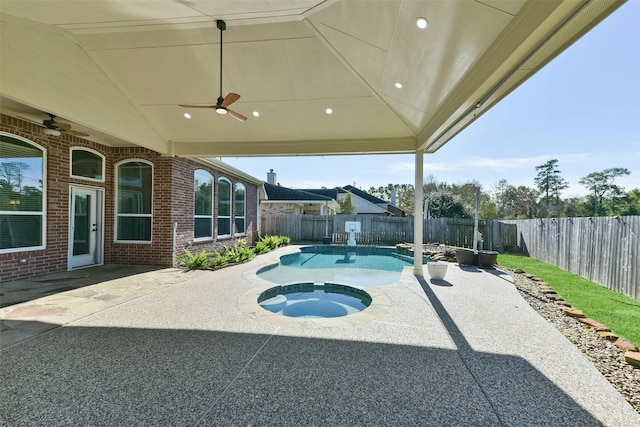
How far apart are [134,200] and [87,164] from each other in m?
1.34

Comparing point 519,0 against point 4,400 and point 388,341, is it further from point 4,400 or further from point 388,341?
point 4,400

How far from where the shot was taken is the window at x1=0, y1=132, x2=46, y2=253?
543cm

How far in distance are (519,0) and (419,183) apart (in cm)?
473

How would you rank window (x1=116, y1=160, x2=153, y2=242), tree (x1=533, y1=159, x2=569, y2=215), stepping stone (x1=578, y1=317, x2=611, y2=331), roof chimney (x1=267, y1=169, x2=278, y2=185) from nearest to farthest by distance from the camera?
stepping stone (x1=578, y1=317, x2=611, y2=331)
window (x1=116, y1=160, x2=153, y2=242)
roof chimney (x1=267, y1=169, x2=278, y2=185)
tree (x1=533, y1=159, x2=569, y2=215)

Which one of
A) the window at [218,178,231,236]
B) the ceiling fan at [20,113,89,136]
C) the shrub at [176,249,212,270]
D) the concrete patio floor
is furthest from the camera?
the window at [218,178,231,236]

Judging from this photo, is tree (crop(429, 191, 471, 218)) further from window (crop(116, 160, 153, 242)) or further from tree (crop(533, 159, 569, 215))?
tree (crop(533, 159, 569, 215))

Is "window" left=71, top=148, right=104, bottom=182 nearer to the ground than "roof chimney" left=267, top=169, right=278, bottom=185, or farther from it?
nearer to the ground

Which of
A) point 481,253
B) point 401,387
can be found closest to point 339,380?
point 401,387

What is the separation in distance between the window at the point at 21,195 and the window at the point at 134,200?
1.95 meters

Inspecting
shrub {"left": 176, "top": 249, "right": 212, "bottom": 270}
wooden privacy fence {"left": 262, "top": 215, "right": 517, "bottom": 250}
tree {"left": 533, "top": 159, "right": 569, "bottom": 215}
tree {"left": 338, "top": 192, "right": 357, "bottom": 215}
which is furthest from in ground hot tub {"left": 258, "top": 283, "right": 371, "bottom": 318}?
tree {"left": 533, "top": 159, "right": 569, "bottom": 215}

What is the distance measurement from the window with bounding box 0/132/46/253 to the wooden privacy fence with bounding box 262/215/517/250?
34.6 ft

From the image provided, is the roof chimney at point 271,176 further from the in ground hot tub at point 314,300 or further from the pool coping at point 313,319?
the pool coping at point 313,319

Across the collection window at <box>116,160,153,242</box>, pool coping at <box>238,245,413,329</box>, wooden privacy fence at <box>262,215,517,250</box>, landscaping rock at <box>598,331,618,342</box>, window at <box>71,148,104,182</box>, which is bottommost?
pool coping at <box>238,245,413,329</box>

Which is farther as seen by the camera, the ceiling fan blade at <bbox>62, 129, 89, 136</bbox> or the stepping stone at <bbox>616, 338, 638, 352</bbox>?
the ceiling fan blade at <bbox>62, 129, 89, 136</bbox>
